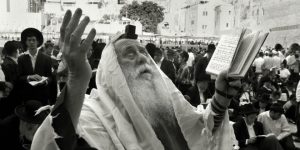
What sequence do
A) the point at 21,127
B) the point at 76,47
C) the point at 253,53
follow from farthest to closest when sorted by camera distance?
the point at 21,127 → the point at 253,53 → the point at 76,47

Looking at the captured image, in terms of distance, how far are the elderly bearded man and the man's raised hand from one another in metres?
0.22

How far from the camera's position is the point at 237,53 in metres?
2.52

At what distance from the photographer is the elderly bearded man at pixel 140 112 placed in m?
2.26

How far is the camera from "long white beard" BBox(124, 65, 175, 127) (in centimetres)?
244

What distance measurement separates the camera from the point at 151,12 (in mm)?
66000

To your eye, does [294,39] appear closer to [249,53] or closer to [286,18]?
[286,18]

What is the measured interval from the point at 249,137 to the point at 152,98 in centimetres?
317

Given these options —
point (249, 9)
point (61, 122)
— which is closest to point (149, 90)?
point (61, 122)

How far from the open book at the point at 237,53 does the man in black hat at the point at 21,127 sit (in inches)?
52.3

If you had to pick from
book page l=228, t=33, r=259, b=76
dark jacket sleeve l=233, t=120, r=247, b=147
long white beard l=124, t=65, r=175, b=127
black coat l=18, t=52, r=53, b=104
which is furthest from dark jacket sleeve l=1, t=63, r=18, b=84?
book page l=228, t=33, r=259, b=76

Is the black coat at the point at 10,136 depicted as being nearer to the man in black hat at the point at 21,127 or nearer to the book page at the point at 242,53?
the man in black hat at the point at 21,127

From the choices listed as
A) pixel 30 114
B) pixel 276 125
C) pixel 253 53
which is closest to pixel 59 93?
pixel 30 114

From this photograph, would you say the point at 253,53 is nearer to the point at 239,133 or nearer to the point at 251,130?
the point at 239,133

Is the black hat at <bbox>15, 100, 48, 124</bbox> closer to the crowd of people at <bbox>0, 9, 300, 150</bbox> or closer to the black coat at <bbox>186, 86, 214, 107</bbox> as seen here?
the crowd of people at <bbox>0, 9, 300, 150</bbox>
